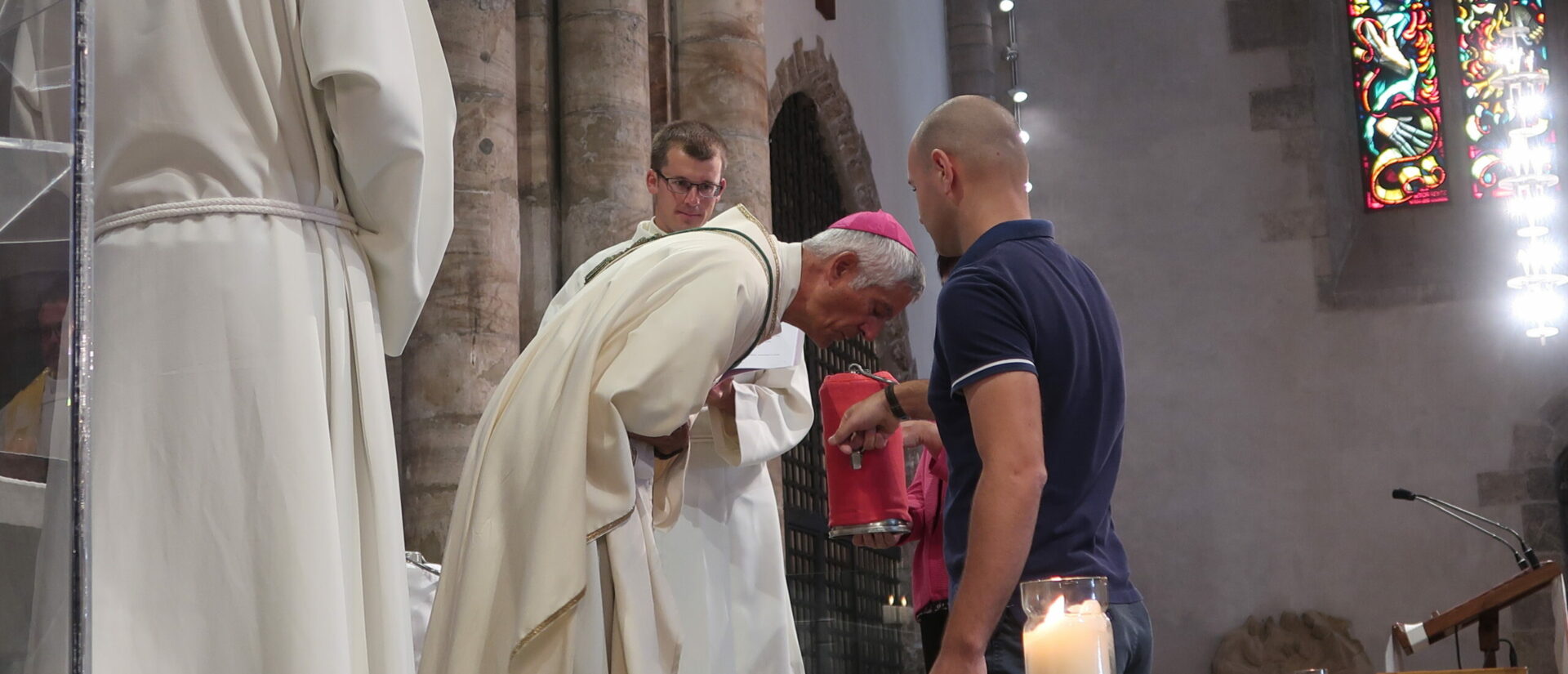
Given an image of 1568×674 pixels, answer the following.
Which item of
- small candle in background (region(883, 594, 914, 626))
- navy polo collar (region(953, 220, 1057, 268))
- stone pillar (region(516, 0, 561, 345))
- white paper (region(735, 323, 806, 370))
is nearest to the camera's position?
navy polo collar (region(953, 220, 1057, 268))

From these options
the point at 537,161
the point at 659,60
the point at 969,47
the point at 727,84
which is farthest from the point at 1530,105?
the point at 537,161

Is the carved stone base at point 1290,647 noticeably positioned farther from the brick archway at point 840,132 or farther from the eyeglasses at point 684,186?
the eyeglasses at point 684,186

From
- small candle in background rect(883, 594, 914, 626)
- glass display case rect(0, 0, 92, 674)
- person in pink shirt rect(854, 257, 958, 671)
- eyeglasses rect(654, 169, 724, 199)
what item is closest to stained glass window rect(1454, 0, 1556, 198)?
small candle in background rect(883, 594, 914, 626)

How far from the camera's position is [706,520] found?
3.66 m

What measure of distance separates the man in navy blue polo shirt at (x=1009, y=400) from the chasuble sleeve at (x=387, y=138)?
783 mm

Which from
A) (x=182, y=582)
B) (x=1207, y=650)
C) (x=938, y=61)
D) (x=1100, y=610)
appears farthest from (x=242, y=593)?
(x=938, y=61)

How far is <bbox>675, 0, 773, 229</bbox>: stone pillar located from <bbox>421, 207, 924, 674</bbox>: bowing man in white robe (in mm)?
3953

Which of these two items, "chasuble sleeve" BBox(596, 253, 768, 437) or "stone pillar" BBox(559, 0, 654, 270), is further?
"stone pillar" BBox(559, 0, 654, 270)

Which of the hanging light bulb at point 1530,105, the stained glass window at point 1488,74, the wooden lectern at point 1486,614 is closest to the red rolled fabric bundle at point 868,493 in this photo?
the wooden lectern at point 1486,614

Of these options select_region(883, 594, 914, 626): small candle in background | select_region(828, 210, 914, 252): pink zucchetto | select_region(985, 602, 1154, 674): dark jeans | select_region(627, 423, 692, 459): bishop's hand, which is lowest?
select_region(883, 594, 914, 626): small candle in background

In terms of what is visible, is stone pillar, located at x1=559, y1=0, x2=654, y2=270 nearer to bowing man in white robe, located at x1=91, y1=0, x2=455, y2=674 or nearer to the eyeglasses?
the eyeglasses

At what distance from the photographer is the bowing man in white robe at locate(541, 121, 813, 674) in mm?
3561

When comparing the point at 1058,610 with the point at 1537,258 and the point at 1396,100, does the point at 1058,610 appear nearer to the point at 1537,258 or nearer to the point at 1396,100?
the point at 1537,258

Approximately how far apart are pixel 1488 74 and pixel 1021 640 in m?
13.5
